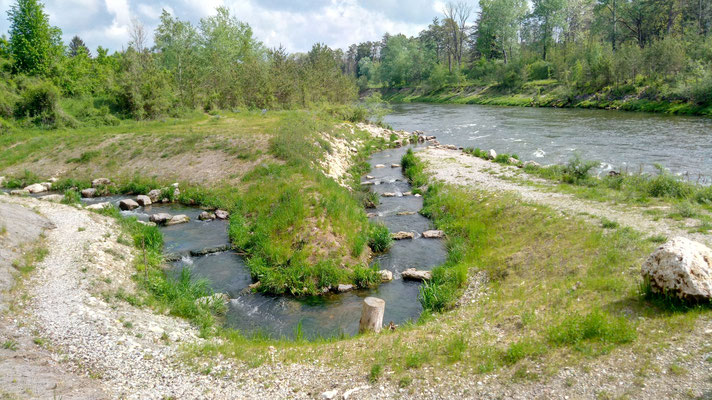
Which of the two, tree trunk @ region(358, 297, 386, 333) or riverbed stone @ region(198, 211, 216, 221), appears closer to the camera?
tree trunk @ region(358, 297, 386, 333)

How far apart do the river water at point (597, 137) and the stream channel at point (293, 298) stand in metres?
12.2

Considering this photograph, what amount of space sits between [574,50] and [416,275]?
81.4 m

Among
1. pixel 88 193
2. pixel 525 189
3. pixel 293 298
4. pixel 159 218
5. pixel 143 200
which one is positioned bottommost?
pixel 293 298

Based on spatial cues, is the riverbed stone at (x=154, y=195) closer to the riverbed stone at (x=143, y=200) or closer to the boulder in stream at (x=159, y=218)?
the riverbed stone at (x=143, y=200)

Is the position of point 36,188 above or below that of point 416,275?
above

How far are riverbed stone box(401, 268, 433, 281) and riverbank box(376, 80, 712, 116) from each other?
47506 mm

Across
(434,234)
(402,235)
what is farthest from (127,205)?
(434,234)

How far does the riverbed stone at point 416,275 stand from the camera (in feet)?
46.3

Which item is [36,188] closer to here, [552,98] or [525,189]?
[525,189]

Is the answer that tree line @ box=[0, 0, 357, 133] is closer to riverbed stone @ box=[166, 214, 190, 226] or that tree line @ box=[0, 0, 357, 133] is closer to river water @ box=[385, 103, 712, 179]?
river water @ box=[385, 103, 712, 179]

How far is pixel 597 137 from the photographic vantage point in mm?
36438

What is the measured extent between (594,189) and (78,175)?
29452 mm

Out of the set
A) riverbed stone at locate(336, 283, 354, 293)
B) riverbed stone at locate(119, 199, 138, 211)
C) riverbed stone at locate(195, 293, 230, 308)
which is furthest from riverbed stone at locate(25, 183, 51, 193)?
riverbed stone at locate(336, 283, 354, 293)

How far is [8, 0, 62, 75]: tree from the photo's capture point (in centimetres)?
4753
